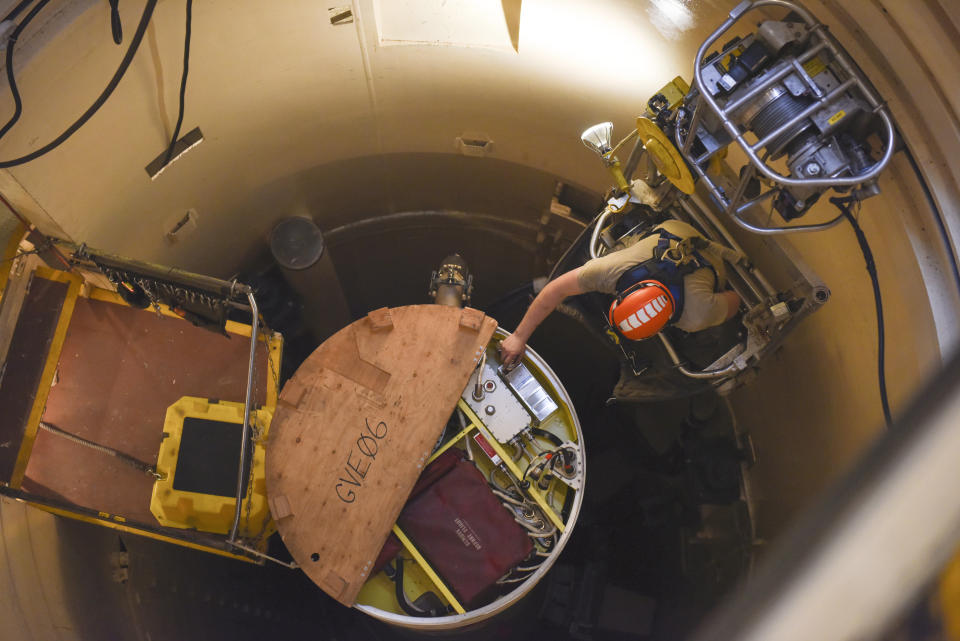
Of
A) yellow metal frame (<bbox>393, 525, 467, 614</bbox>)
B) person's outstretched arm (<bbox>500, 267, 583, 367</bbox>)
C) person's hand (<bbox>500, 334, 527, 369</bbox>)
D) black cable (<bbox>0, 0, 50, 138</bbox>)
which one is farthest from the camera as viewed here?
person's hand (<bbox>500, 334, 527, 369</bbox>)

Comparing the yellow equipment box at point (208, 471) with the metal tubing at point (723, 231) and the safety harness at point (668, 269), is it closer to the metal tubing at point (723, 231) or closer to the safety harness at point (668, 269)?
the safety harness at point (668, 269)

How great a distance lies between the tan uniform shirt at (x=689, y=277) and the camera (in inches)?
136

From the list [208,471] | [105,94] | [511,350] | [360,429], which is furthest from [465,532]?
[105,94]

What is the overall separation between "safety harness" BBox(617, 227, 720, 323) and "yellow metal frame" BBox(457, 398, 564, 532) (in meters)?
1.07

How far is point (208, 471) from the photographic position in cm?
373

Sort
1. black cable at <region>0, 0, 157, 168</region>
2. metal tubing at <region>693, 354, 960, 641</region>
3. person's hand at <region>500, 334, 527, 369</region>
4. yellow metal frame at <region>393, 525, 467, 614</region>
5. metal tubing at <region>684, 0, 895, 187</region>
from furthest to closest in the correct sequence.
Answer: person's hand at <region>500, 334, 527, 369</region> < yellow metal frame at <region>393, 525, 467, 614</region> < black cable at <region>0, 0, 157, 168</region> < metal tubing at <region>684, 0, 895, 187</region> < metal tubing at <region>693, 354, 960, 641</region>

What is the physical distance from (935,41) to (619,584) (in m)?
3.87

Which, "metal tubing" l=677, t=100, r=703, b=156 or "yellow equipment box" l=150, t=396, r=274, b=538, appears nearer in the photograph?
"metal tubing" l=677, t=100, r=703, b=156

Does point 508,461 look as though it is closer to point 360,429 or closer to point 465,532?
point 465,532

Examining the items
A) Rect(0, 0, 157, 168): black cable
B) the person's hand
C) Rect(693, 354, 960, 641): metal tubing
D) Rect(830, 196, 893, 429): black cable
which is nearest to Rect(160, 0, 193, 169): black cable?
Rect(0, 0, 157, 168): black cable

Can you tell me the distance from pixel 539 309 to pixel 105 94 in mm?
2311

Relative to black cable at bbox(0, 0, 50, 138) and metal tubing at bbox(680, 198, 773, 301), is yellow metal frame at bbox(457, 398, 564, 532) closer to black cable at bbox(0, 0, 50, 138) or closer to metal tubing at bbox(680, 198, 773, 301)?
metal tubing at bbox(680, 198, 773, 301)

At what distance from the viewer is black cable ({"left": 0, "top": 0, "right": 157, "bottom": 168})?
299cm

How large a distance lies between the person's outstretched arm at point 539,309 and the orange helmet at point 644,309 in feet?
1.30
